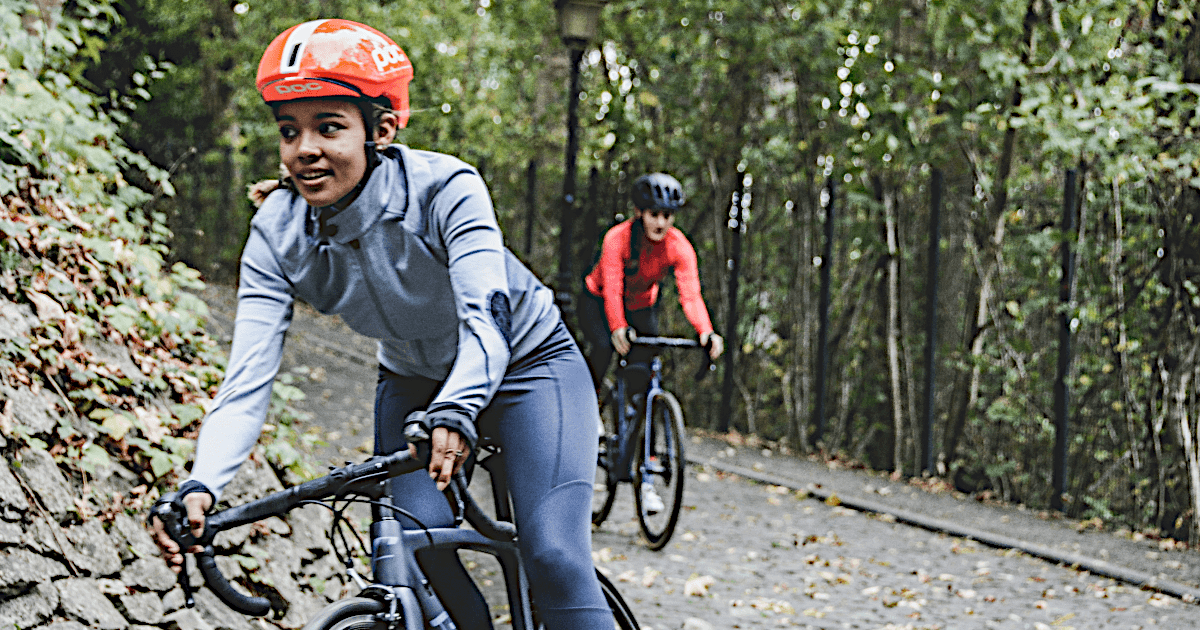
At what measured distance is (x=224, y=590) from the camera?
211 cm

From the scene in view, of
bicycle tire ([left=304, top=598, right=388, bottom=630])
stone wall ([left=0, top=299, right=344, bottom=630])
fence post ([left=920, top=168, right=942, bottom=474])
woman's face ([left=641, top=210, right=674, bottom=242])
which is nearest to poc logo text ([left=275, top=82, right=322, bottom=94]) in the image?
bicycle tire ([left=304, top=598, right=388, bottom=630])

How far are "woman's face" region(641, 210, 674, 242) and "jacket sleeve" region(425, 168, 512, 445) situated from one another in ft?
13.4

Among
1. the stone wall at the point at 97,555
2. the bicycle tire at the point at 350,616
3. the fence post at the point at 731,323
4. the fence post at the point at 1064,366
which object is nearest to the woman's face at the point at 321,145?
the bicycle tire at the point at 350,616

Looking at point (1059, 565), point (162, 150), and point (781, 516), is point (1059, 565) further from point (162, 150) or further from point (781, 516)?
point (162, 150)

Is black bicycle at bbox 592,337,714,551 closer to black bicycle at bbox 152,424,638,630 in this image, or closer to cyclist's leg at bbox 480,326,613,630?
black bicycle at bbox 152,424,638,630

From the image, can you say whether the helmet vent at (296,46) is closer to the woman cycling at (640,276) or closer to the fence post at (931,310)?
the woman cycling at (640,276)

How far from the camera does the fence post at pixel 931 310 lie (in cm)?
992

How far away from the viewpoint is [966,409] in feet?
33.7

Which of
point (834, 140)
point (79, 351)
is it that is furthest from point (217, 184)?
point (79, 351)

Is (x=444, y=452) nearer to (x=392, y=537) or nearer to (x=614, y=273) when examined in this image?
(x=392, y=537)

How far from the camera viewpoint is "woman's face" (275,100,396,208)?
2.43 meters

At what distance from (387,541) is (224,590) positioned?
0.52 meters

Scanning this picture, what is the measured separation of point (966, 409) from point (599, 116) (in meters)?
6.48

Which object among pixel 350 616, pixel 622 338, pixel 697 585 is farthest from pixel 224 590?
pixel 622 338
